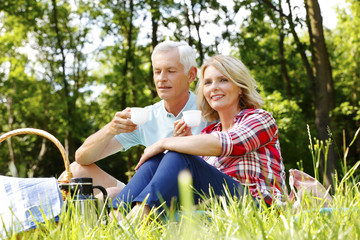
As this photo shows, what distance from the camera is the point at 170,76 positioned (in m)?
4.11

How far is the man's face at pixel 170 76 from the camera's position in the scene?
13.4 feet

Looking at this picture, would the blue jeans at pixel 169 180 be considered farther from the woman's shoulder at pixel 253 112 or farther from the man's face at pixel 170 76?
the man's face at pixel 170 76

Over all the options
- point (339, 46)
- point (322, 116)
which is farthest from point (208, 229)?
point (339, 46)

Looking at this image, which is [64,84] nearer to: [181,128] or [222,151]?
[181,128]

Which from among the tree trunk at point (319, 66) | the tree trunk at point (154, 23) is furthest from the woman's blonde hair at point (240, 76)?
the tree trunk at point (154, 23)

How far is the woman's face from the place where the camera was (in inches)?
133

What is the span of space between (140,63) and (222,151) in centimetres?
1075

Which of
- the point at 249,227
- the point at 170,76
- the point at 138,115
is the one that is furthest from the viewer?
the point at 170,76

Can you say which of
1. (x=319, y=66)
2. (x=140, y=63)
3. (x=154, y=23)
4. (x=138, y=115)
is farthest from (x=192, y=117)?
(x=140, y=63)

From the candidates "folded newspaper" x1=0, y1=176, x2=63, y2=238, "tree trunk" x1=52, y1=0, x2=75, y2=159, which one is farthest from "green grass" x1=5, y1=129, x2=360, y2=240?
"tree trunk" x1=52, y1=0, x2=75, y2=159

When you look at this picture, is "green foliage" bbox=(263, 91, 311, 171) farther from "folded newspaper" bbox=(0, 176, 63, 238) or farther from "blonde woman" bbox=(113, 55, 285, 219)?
"folded newspaper" bbox=(0, 176, 63, 238)

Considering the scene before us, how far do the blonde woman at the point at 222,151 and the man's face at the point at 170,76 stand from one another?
402 mm

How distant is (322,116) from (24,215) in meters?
7.20

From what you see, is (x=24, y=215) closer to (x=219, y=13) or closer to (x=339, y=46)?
(x=219, y=13)
